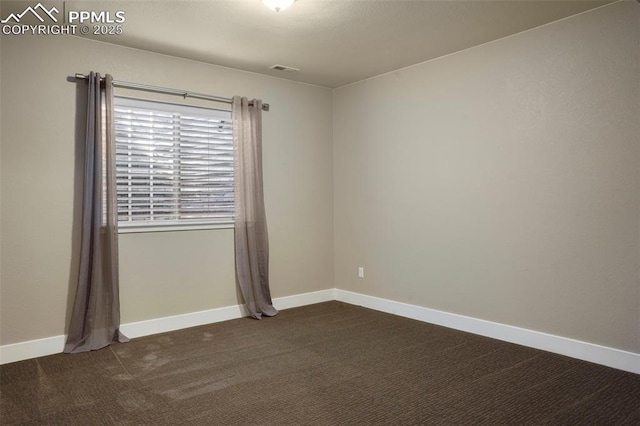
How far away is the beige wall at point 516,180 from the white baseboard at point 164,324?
0.75 m

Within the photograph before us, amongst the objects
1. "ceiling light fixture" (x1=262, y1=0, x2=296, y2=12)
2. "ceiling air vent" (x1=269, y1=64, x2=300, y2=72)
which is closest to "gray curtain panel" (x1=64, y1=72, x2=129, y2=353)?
"ceiling air vent" (x1=269, y1=64, x2=300, y2=72)

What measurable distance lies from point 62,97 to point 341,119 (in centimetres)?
299

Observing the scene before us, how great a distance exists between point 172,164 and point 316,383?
8.25 ft

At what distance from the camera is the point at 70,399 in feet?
9.17

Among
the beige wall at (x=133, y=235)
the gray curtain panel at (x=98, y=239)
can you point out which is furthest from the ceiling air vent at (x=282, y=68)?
the gray curtain panel at (x=98, y=239)

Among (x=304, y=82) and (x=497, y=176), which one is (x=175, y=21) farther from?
(x=497, y=176)

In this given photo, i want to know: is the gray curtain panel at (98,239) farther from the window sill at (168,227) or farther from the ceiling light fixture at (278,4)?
the ceiling light fixture at (278,4)

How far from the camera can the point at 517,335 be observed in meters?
3.79

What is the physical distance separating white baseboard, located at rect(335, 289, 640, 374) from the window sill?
1.86m

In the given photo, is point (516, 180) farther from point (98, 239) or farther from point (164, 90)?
point (98, 239)

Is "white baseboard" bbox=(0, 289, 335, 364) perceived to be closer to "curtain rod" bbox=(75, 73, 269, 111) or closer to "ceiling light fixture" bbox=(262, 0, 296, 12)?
"curtain rod" bbox=(75, 73, 269, 111)

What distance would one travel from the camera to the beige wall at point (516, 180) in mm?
3236

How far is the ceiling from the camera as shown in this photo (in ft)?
10.5

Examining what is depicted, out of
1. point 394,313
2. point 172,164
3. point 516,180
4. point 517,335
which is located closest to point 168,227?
point 172,164
